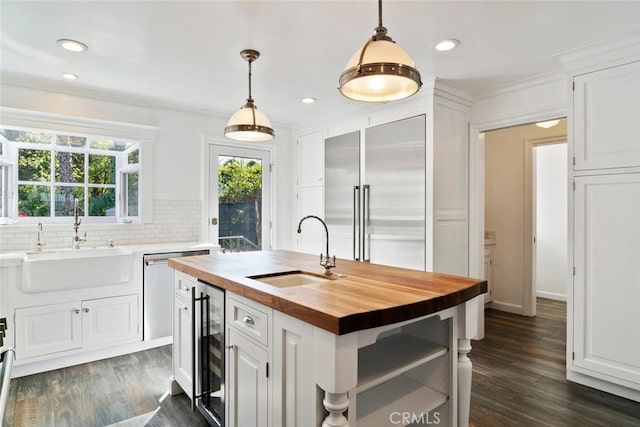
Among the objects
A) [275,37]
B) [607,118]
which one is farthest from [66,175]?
[607,118]

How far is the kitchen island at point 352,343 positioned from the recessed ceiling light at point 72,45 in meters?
1.87

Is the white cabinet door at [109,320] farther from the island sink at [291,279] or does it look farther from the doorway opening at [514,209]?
the doorway opening at [514,209]

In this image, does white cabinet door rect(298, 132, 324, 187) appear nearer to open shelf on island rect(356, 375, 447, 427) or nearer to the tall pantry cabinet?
the tall pantry cabinet

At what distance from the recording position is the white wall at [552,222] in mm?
5285

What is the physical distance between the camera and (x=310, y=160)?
4758mm

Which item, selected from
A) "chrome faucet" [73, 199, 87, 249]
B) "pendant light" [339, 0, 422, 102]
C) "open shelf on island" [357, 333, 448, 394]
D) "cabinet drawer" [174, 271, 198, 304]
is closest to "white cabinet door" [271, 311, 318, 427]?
"open shelf on island" [357, 333, 448, 394]

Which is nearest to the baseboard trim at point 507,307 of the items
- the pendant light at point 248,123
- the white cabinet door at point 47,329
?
the pendant light at point 248,123

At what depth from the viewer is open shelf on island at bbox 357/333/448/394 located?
4.45 ft

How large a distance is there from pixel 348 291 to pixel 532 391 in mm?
2038

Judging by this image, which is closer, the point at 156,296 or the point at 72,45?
the point at 72,45

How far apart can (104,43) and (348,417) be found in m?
2.80

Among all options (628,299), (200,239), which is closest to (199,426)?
(200,239)

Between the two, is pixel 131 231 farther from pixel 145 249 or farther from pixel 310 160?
pixel 310 160

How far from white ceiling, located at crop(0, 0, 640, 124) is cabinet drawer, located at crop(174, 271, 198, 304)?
5.32 ft
